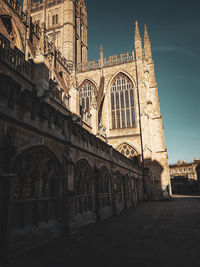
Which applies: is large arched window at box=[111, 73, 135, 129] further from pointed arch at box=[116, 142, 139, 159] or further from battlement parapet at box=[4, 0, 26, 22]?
battlement parapet at box=[4, 0, 26, 22]

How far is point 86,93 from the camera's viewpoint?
2948 cm

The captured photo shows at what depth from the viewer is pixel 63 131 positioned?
6840mm

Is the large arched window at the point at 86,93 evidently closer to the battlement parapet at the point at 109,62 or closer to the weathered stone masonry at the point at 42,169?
the battlement parapet at the point at 109,62

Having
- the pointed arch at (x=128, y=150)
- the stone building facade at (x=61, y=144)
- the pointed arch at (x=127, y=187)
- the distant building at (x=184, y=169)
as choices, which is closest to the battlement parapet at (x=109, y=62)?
the stone building facade at (x=61, y=144)

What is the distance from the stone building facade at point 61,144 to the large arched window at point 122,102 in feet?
0.46

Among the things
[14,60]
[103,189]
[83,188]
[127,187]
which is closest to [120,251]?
[83,188]

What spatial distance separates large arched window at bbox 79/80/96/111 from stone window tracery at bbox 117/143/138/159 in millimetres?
8150

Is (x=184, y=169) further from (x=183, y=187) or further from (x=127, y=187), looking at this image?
(x=127, y=187)

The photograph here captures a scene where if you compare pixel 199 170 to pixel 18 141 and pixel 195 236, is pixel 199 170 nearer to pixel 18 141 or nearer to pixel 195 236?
pixel 195 236

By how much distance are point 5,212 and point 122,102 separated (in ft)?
81.4

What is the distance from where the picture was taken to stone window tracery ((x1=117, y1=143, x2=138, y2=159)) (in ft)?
80.8

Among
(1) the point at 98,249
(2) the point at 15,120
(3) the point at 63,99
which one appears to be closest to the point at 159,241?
(1) the point at 98,249

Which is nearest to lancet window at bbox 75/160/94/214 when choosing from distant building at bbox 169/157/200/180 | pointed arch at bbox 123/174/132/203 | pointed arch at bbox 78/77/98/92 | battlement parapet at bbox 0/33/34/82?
pointed arch at bbox 123/174/132/203

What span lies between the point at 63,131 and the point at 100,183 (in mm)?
3998
